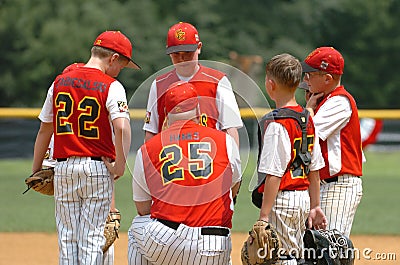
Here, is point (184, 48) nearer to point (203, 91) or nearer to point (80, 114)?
point (203, 91)

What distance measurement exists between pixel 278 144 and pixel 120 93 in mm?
1190

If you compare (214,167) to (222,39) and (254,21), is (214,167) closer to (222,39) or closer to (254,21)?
(222,39)

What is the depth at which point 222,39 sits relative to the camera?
36312mm

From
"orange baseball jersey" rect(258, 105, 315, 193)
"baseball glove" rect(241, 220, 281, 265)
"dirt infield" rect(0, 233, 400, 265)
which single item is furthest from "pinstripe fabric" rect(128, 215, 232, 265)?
"dirt infield" rect(0, 233, 400, 265)

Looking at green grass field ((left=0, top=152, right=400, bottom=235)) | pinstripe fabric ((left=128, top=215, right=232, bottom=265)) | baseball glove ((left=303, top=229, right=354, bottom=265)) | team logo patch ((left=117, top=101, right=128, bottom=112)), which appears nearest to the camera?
pinstripe fabric ((left=128, top=215, right=232, bottom=265))

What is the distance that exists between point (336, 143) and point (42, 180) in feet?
6.48

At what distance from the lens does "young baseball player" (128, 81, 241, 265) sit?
14.2ft

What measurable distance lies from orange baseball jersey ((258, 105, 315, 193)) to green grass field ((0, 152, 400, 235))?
1.97 metres

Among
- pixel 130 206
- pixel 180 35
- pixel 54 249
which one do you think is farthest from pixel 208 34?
pixel 180 35

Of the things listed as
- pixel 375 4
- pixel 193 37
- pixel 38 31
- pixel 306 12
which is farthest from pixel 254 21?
pixel 193 37

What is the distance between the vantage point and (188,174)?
4324mm

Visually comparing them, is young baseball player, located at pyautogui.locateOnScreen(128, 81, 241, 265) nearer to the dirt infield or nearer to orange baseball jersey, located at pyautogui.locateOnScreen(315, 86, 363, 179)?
orange baseball jersey, located at pyautogui.locateOnScreen(315, 86, 363, 179)

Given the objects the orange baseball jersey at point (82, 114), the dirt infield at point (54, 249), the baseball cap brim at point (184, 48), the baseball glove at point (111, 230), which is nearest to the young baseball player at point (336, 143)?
the baseball cap brim at point (184, 48)

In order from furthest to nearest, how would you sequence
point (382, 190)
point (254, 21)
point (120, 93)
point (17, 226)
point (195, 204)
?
point (254, 21) → point (382, 190) → point (17, 226) → point (120, 93) → point (195, 204)
